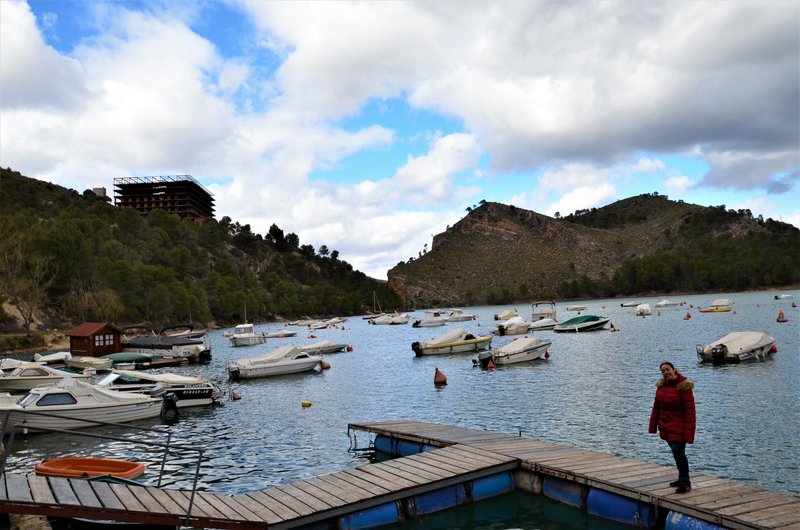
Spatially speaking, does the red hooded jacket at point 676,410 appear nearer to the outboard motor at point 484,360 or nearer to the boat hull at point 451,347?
the outboard motor at point 484,360

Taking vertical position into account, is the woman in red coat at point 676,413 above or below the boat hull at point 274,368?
above

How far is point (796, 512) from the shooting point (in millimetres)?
11914

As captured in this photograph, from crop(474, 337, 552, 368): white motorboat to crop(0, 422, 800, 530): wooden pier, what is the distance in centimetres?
3049

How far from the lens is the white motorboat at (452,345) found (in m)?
61.7

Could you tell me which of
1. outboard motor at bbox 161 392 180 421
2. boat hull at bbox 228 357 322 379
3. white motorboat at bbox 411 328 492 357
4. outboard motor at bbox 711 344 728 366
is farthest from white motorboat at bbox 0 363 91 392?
outboard motor at bbox 711 344 728 366

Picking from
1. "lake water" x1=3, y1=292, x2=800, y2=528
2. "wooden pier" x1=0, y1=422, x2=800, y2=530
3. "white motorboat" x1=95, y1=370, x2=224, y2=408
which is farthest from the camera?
"white motorboat" x1=95, y1=370, x2=224, y2=408

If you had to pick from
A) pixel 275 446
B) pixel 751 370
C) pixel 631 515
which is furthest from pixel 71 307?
pixel 631 515

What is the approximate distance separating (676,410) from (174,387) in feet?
93.7

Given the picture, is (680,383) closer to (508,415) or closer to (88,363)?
(508,415)

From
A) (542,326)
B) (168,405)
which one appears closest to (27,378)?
(168,405)

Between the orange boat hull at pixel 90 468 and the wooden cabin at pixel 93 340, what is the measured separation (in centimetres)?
4840

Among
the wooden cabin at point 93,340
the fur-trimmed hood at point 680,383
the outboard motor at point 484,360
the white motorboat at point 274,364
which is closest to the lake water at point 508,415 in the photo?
the white motorboat at point 274,364

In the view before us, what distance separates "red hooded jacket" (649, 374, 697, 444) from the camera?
12.6 m

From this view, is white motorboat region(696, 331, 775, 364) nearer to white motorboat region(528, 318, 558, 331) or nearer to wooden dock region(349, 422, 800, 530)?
wooden dock region(349, 422, 800, 530)
